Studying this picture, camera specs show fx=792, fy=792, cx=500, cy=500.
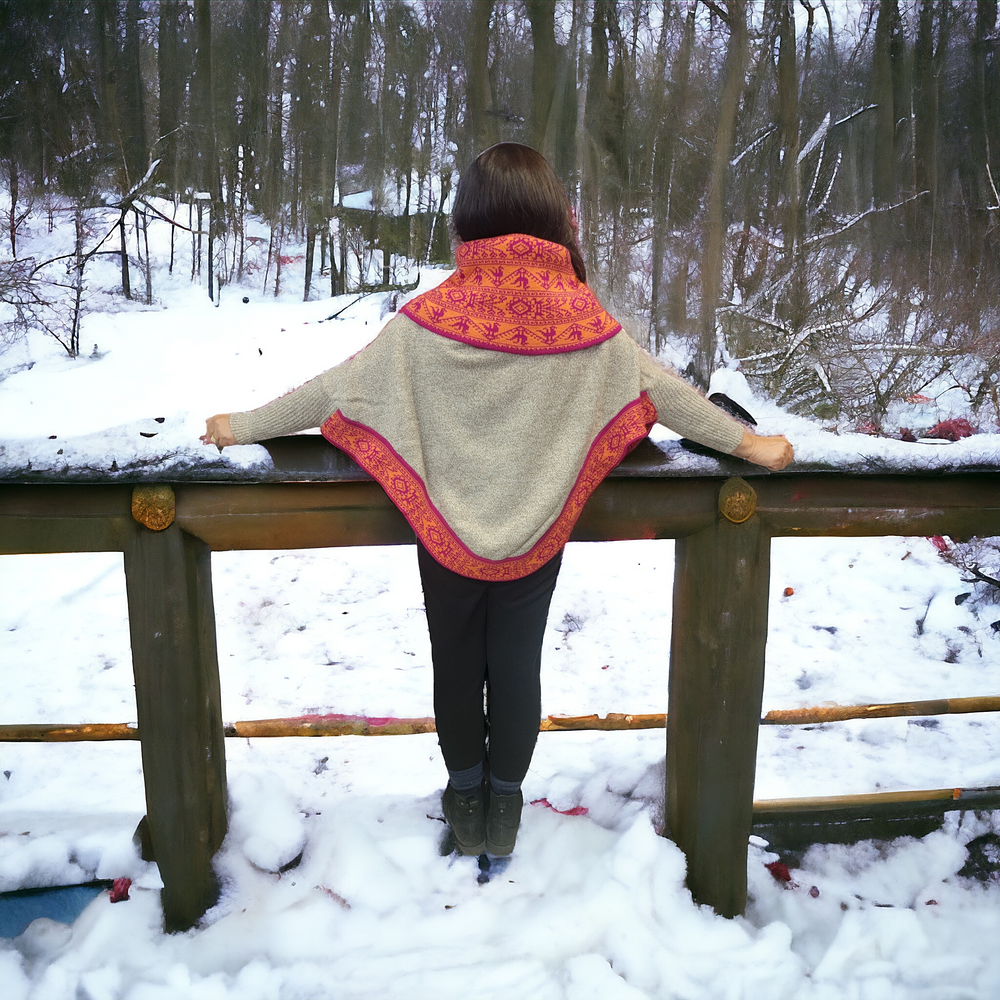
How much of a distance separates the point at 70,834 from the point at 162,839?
341mm

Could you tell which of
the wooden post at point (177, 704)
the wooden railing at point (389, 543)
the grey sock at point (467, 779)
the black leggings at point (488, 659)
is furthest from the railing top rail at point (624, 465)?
the grey sock at point (467, 779)

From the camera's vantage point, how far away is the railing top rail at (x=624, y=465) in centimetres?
137

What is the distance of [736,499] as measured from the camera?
1532mm

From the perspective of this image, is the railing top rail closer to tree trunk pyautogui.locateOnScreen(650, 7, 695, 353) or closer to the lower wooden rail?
the lower wooden rail

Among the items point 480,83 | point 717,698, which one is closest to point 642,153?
point 480,83

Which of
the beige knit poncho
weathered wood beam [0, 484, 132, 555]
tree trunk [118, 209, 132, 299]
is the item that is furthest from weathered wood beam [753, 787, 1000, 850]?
tree trunk [118, 209, 132, 299]

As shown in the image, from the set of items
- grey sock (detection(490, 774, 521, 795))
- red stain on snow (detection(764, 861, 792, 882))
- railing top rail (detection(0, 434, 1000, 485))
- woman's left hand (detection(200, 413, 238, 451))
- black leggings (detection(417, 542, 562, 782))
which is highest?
woman's left hand (detection(200, 413, 238, 451))

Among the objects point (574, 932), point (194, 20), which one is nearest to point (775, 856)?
point (574, 932)

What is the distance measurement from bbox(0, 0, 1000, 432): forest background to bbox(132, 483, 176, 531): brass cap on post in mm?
5617

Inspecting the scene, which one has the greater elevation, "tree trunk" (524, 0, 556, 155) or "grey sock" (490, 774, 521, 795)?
"tree trunk" (524, 0, 556, 155)

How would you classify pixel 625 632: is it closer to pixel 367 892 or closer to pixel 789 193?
pixel 367 892

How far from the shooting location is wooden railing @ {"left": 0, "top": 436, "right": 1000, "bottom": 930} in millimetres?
1430

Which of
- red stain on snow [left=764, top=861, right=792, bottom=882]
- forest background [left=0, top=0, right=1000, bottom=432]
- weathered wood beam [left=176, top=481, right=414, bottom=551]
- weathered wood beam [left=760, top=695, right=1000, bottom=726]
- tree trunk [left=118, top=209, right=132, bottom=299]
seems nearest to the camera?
weathered wood beam [left=176, top=481, right=414, bottom=551]

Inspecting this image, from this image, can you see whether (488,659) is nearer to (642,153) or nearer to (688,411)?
(688,411)
